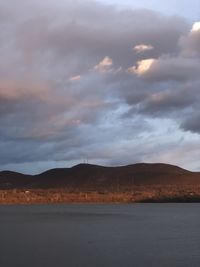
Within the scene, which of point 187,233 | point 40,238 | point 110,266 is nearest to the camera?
point 110,266

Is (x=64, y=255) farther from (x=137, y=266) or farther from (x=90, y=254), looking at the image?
(x=137, y=266)

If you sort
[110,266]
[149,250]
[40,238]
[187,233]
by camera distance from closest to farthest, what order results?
[110,266]
[149,250]
[40,238]
[187,233]

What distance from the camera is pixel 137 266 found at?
40531mm

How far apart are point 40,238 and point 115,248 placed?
1431 centimetres

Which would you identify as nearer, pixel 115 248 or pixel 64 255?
pixel 64 255

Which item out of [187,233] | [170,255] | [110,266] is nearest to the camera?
[110,266]

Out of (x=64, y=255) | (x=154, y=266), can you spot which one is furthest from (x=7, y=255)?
(x=154, y=266)

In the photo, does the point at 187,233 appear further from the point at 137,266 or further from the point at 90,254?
the point at 137,266

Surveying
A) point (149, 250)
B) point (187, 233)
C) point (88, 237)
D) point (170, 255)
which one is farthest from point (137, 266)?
point (187, 233)

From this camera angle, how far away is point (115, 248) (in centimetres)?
5209

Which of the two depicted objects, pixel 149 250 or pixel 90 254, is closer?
pixel 90 254

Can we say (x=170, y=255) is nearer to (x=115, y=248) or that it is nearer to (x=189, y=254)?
(x=189, y=254)

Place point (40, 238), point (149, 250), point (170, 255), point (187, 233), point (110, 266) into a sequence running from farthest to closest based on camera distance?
point (187, 233) → point (40, 238) → point (149, 250) → point (170, 255) → point (110, 266)

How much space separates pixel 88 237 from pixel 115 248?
13.4 m
